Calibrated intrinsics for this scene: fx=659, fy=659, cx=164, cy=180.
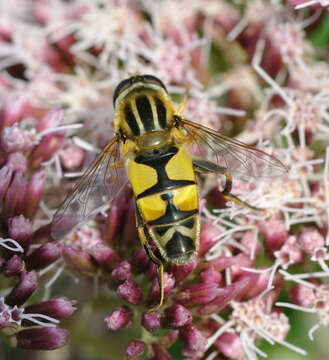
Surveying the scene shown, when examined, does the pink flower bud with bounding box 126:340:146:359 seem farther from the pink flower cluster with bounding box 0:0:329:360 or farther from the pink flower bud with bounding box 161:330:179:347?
the pink flower bud with bounding box 161:330:179:347

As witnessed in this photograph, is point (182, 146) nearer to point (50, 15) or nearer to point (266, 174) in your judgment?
point (266, 174)

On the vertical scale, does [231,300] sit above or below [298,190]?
below

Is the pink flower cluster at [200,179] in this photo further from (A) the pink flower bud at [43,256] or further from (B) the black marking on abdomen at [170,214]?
(B) the black marking on abdomen at [170,214]

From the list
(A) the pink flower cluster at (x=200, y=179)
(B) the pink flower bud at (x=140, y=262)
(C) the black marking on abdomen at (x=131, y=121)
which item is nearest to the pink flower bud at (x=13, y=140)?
(A) the pink flower cluster at (x=200, y=179)

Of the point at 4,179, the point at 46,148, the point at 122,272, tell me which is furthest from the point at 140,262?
the point at 46,148

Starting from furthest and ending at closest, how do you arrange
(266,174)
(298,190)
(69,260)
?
(298,190) < (69,260) < (266,174)

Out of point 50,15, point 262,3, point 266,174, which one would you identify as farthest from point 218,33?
point 266,174

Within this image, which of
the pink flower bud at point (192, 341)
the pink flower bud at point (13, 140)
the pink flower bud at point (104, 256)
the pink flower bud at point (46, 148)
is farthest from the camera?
the pink flower bud at point (46, 148)
